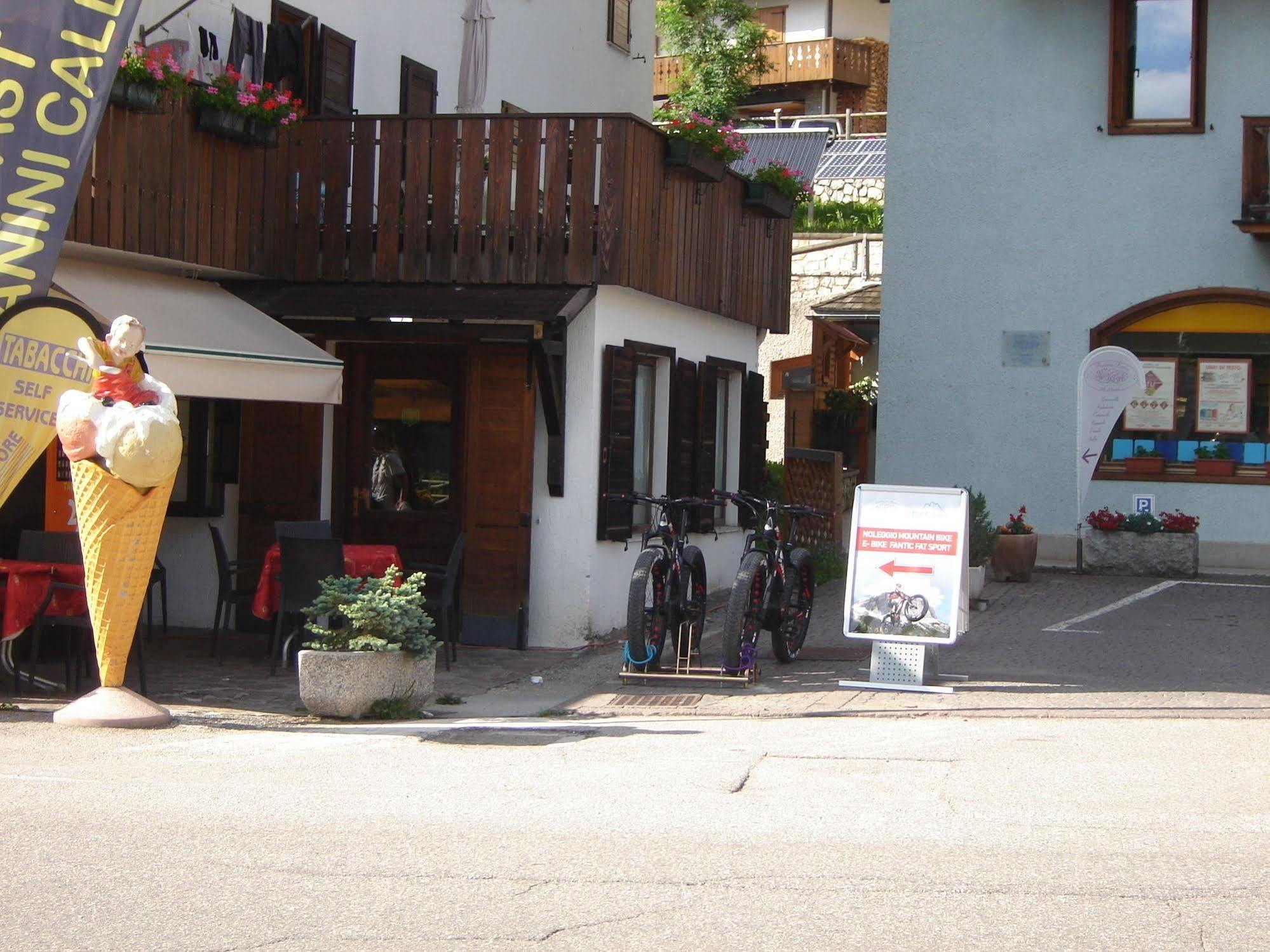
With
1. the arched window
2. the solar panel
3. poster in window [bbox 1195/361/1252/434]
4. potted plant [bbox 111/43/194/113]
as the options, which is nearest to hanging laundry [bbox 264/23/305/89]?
potted plant [bbox 111/43/194/113]

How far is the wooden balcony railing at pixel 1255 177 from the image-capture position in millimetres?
17188

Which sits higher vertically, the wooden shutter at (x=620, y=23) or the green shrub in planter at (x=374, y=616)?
the wooden shutter at (x=620, y=23)

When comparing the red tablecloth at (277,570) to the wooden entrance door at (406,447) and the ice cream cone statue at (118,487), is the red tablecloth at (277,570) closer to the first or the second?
the wooden entrance door at (406,447)

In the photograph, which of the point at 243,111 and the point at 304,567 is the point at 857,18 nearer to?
the point at 243,111

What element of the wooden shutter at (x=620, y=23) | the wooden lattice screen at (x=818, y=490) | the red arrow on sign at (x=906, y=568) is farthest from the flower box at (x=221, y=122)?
the wooden shutter at (x=620, y=23)

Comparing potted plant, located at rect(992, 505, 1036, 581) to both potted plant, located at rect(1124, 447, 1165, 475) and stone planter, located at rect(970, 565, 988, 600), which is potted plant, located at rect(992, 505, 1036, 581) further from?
potted plant, located at rect(1124, 447, 1165, 475)

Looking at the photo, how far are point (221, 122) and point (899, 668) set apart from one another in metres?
6.53

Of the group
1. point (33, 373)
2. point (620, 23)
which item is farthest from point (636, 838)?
point (620, 23)

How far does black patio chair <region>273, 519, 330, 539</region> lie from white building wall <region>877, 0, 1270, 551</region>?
8305 millimetres

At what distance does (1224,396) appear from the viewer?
18125mm

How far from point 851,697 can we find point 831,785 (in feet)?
9.91

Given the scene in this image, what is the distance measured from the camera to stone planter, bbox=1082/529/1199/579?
1725 cm

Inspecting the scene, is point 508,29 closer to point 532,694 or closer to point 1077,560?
point 1077,560

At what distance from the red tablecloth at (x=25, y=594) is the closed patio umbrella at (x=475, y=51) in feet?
22.8
